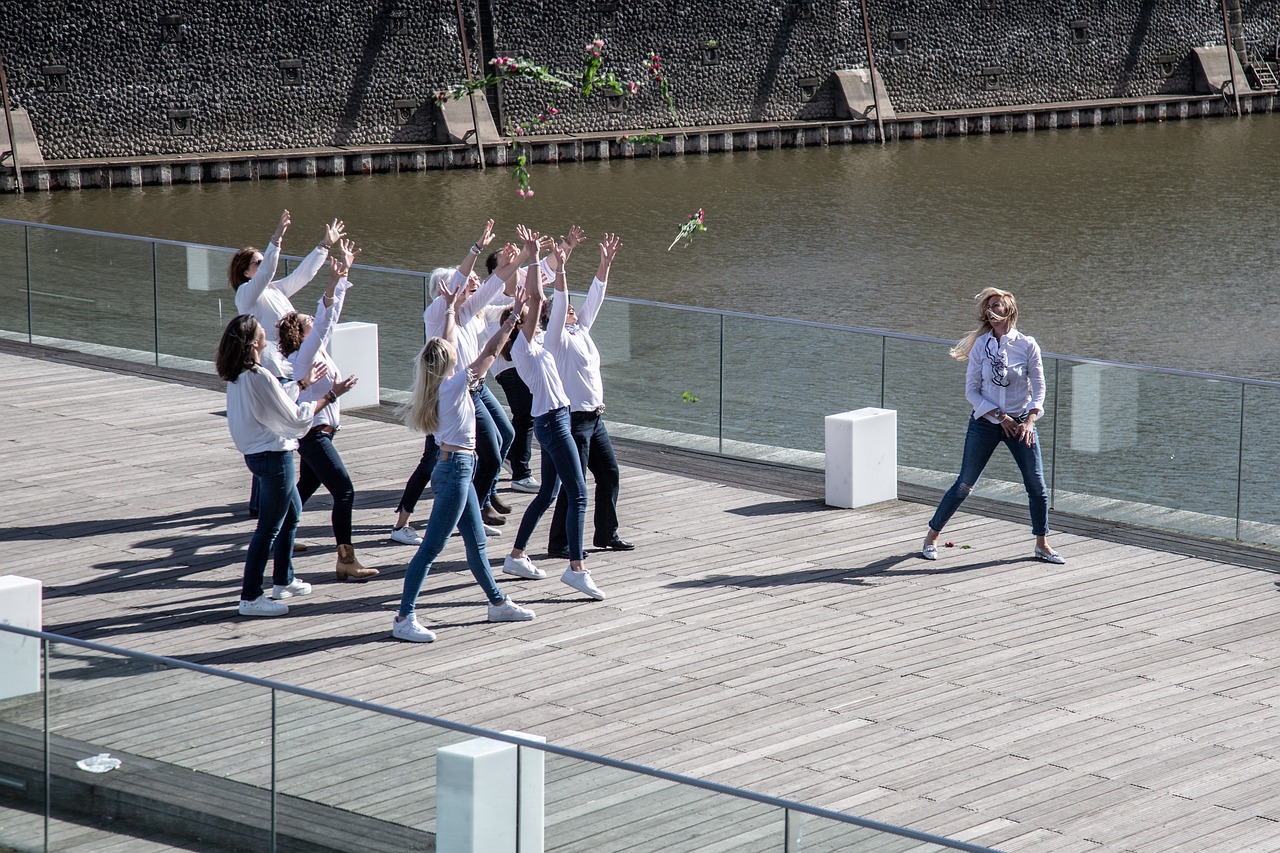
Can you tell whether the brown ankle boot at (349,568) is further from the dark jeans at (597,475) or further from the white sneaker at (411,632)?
the dark jeans at (597,475)

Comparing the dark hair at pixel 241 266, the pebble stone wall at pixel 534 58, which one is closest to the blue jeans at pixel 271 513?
the dark hair at pixel 241 266

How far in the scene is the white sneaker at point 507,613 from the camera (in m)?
7.85

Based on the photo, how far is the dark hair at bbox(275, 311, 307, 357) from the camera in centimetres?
812

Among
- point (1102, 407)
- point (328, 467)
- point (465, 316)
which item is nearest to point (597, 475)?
point (465, 316)

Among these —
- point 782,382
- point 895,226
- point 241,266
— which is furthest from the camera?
point 895,226

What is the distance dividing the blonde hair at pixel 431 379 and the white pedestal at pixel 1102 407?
455 centimetres

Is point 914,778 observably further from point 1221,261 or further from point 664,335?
point 1221,261

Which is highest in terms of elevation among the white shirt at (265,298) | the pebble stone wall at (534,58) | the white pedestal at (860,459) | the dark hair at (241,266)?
the pebble stone wall at (534,58)

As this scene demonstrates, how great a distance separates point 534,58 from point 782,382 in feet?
99.2

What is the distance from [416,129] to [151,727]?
35.9 m

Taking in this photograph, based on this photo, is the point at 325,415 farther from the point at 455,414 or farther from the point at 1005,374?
the point at 1005,374

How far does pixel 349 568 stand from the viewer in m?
8.41

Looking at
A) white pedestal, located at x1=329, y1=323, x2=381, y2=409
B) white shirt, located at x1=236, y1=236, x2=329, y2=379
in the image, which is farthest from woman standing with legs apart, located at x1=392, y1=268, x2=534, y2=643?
white pedestal, located at x1=329, y1=323, x2=381, y2=409

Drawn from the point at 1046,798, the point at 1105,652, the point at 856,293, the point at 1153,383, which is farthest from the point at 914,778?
the point at 856,293
